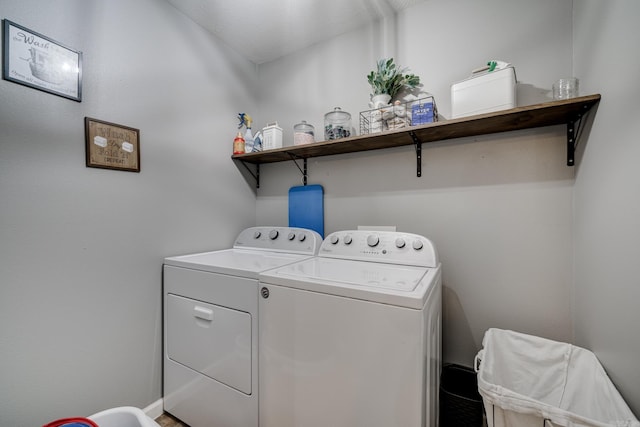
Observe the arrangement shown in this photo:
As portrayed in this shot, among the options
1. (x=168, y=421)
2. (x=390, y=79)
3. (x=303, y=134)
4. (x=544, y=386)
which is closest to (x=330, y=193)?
(x=303, y=134)

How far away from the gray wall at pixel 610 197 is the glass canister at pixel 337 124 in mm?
1194

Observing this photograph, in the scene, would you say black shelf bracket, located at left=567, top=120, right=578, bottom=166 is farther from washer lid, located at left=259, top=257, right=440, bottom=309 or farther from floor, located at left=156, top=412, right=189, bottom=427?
floor, located at left=156, top=412, right=189, bottom=427

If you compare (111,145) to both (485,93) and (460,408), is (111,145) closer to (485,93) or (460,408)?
(485,93)

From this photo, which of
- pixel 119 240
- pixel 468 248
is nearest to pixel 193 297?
pixel 119 240

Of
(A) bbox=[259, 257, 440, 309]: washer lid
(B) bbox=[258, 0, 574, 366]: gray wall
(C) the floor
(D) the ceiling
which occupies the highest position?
(D) the ceiling

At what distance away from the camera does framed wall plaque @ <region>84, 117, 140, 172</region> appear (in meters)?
1.29

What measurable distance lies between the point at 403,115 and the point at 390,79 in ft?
0.99

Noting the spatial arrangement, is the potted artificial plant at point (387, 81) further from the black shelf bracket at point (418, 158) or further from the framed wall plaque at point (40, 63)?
the framed wall plaque at point (40, 63)

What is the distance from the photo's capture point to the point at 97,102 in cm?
133

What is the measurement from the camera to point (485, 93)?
131cm

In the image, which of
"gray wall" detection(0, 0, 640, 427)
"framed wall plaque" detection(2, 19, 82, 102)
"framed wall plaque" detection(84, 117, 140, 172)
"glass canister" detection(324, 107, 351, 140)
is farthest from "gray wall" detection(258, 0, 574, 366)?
"framed wall plaque" detection(2, 19, 82, 102)

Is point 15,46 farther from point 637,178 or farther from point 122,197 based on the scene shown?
point 637,178

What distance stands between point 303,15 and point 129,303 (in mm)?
2107

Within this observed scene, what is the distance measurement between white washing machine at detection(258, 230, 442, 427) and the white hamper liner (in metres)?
0.24
